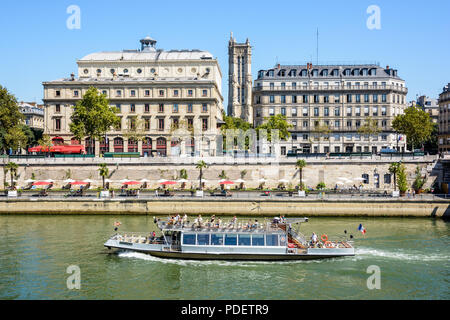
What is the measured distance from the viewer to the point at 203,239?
38.8 metres

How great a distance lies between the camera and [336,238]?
43.9 metres

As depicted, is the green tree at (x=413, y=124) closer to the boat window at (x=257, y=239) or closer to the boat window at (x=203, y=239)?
the boat window at (x=257, y=239)

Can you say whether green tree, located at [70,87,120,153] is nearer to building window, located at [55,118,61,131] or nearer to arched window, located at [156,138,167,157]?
arched window, located at [156,138,167,157]

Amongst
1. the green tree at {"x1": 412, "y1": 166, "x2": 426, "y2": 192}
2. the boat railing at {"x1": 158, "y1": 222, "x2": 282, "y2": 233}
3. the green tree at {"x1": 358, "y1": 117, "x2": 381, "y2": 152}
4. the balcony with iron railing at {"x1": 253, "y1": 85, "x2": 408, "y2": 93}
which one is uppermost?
the balcony with iron railing at {"x1": 253, "y1": 85, "x2": 408, "y2": 93}

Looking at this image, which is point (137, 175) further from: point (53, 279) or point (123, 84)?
point (53, 279)

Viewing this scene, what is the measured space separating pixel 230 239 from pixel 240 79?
153657 millimetres

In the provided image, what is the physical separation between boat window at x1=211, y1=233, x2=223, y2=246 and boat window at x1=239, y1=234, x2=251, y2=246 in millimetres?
1610

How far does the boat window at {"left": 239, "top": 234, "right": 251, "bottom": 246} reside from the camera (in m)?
→ 38.3

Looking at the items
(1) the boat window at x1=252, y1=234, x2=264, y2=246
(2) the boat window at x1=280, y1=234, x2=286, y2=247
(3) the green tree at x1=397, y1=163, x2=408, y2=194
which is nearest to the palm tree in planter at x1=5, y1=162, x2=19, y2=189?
(1) the boat window at x1=252, y1=234, x2=264, y2=246

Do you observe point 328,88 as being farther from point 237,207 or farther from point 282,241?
point 282,241

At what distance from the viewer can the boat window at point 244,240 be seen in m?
38.3

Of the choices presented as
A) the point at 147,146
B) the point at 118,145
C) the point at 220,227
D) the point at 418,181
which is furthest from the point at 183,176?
the point at 418,181
